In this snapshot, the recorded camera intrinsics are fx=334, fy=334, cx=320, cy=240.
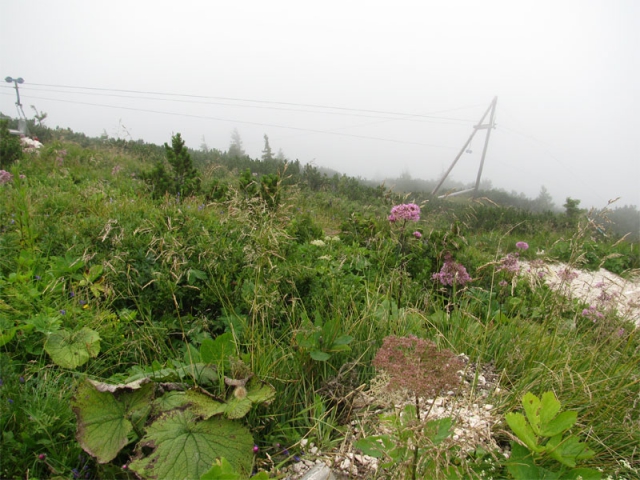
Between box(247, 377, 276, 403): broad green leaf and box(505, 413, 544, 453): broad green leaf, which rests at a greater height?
box(505, 413, 544, 453): broad green leaf

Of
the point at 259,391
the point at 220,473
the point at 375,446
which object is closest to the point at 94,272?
the point at 259,391

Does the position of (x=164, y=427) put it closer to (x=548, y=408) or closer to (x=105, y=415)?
(x=105, y=415)

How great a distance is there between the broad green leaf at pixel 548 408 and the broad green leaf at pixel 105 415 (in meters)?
1.59

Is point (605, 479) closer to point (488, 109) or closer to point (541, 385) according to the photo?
point (541, 385)

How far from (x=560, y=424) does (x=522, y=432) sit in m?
0.13

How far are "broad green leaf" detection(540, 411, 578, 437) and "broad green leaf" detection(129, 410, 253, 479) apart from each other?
1.12m

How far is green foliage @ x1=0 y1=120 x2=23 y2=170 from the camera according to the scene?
711 centimetres

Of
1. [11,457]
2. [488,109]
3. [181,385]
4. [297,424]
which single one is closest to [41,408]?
[11,457]

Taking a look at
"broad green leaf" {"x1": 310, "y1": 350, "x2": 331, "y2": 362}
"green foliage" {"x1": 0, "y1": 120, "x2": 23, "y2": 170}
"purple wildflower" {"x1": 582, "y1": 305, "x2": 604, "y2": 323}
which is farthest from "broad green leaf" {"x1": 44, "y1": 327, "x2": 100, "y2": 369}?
"green foliage" {"x1": 0, "y1": 120, "x2": 23, "y2": 170}

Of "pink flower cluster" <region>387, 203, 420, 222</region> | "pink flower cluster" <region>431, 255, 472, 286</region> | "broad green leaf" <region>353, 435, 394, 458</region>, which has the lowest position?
"pink flower cluster" <region>431, 255, 472, 286</region>

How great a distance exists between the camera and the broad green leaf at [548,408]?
45.8 inches

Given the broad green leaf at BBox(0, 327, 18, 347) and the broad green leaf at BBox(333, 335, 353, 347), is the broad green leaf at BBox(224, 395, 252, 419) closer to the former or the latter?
the broad green leaf at BBox(333, 335, 353, 347)

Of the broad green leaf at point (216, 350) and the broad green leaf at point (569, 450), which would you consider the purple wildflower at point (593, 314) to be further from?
the broad green leaf at point (216, 350)

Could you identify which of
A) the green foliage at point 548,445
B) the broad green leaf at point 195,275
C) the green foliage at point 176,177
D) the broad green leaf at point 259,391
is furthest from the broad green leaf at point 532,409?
the green foliage at point 176,177
